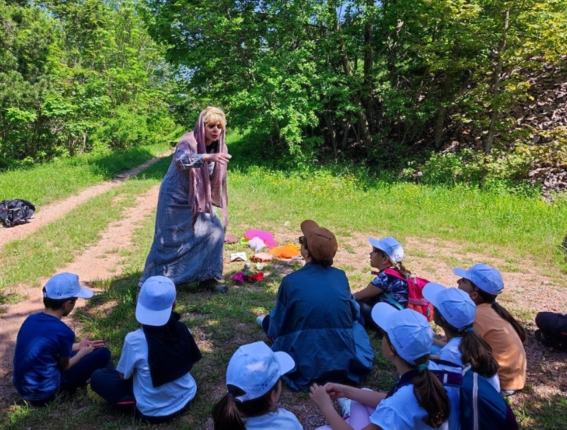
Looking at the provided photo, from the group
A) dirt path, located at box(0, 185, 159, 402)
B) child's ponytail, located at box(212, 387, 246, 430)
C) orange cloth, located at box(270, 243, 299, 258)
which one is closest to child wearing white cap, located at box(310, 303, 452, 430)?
child's ponytail, located at box(212, 387, 246, 430)

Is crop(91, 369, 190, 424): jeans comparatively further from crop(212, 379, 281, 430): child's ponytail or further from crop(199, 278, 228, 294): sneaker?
crop(199, 278, 228, 294): sneaker

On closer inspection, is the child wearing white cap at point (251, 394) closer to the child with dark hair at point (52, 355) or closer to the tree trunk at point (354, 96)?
the child with dark hair at point (52, 355)

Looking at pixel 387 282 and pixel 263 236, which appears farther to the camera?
pixel 263 236

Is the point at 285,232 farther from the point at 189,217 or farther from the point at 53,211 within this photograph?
the point at 53,211

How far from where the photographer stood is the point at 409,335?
6.66 ft

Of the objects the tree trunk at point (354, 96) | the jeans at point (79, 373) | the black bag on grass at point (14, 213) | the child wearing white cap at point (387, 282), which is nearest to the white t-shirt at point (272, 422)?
the jeans at point (79, 373)

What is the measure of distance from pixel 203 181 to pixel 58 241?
3509mm

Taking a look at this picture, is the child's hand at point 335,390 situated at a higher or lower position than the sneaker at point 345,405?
higher

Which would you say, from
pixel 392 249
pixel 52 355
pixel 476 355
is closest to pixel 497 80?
pixel 392 249

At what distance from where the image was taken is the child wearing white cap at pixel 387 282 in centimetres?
364

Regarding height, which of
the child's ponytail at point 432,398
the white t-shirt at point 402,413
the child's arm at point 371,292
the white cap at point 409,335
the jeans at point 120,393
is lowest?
the jeans at point 120,393

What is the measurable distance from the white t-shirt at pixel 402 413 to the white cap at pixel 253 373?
546 millimetres

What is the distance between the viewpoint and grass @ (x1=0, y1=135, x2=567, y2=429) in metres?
2.86

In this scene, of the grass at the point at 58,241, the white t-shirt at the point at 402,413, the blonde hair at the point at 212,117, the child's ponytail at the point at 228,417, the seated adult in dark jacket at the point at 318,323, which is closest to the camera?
the child's ponytail at the point at 228,417
